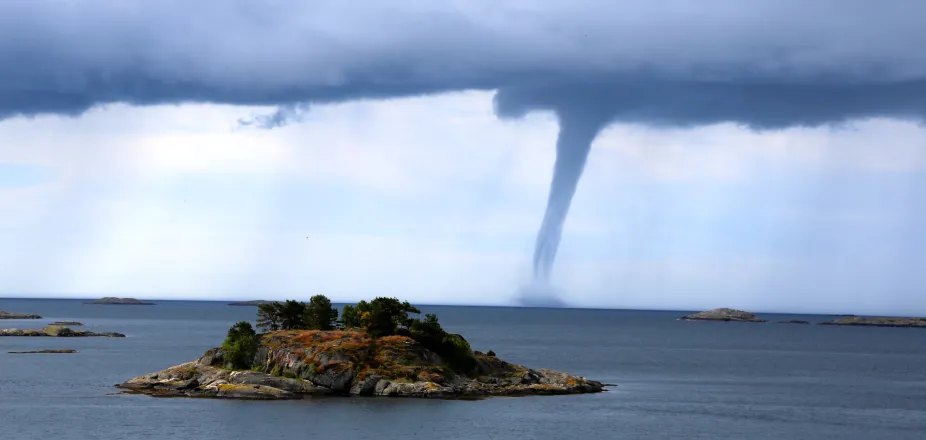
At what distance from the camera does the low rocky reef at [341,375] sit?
118m

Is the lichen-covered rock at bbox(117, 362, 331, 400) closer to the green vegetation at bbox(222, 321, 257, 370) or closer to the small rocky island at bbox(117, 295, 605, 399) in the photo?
the small rocky island at bbox(117, 295, 605, 399)

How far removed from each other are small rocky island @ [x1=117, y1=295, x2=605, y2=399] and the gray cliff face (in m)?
0.12

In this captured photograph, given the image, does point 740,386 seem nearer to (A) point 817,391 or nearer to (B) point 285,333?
(A) point 817,391

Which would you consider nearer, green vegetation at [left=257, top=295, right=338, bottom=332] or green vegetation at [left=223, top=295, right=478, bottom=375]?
green vegetation at [left=223, top=295, right=478, bottom=375]

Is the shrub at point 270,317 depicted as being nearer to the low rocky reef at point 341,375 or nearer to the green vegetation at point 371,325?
the green vegetation at point 371,325

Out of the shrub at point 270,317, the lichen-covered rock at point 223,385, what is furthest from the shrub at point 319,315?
the lichen-covered rock at point 223,385

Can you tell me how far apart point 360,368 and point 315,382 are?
547 cm

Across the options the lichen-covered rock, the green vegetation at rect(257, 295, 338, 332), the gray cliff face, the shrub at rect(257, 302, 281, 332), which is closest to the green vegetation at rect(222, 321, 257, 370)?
the gray cliff face

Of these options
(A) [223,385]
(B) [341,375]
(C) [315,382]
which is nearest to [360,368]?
(B) [341,375]

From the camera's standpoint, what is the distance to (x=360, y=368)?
393 ft

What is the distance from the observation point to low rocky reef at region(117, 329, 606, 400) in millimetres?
117688

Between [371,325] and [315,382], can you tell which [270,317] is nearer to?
[371,325]

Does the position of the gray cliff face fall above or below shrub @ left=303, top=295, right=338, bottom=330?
below

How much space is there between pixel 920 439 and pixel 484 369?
167 ft
